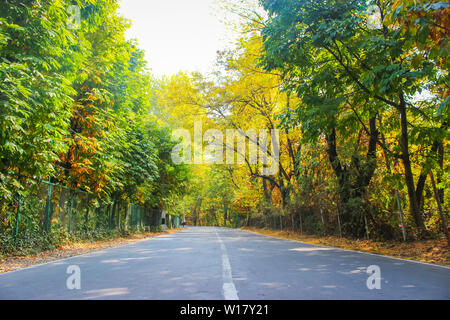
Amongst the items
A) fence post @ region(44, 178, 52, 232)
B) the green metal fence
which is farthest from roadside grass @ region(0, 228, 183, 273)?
fence post @ region(44, 178, 52, 232)

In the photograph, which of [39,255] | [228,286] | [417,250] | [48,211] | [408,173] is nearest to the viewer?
[228,286]

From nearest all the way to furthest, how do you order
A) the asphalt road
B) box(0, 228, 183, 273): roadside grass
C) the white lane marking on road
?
the white lane marking on road, the asphalt road, box(0, 228, 183, 273): roadside grass

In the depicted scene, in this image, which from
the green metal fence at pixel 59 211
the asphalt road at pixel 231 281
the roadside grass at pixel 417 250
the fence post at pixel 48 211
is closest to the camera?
the asphalt road at pixel 231 281

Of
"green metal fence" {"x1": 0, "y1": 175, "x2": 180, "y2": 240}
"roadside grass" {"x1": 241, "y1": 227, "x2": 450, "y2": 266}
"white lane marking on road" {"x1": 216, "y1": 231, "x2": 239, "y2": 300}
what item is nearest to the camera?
"white lane marking on road" {"x1": 216, "y1": 231, "x2": 239, "y2": 300}

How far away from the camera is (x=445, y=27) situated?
232 inches

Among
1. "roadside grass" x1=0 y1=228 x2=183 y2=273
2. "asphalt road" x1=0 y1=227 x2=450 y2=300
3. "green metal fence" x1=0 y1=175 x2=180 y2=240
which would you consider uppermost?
"green metal fence" x1=0 y1=175 x2=180 y2=240

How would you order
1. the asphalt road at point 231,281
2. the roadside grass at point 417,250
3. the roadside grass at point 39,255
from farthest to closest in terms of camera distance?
the roadside grass at point 417,250 → the roadside grass at point 39,255 → the asphalt road at point 231,281

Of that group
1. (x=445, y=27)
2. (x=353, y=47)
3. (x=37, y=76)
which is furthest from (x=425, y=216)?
(x=37, y=76)

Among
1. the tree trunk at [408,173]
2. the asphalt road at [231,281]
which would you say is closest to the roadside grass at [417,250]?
the tree trunk at [408,173]

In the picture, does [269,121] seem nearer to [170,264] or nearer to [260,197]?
[260,197]

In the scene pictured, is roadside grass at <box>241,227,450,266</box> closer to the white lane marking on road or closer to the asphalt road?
the asphalt road

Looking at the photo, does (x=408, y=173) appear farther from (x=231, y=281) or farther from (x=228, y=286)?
(x=228, y=286)

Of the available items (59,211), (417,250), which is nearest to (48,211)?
(59,211)

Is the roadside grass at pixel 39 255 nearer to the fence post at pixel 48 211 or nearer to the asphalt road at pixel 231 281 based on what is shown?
the fence post at pixel 48 211
